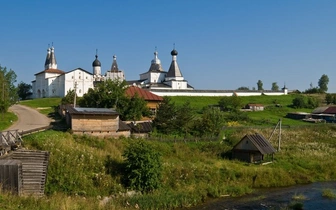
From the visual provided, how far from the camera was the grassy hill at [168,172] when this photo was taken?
17.7 meters

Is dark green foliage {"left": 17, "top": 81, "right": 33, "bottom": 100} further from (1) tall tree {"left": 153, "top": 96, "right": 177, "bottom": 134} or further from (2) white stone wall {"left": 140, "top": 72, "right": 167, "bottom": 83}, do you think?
(1) tall tree {"left": 153, "top": 96, "right": 177, "bottom": 134}

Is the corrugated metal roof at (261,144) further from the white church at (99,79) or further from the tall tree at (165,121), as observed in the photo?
the white church at (99,79)

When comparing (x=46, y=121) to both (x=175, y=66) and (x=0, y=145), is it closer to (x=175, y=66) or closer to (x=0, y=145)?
(x=0, y=145)

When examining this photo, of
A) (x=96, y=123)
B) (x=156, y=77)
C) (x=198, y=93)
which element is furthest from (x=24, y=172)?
(x=156, y=77)

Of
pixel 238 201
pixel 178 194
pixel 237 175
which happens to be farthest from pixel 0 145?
pixel 237 175

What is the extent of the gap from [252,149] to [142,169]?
421 inches

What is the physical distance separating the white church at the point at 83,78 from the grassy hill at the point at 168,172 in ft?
95.1

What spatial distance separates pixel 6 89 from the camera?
33.7m

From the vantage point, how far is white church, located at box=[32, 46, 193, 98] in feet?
201

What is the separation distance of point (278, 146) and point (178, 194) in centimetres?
1503

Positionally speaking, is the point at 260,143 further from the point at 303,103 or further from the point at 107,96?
the point at 303,103

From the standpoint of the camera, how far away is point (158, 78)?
3157 inches

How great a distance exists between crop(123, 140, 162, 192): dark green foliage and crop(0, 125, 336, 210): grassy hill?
543mm

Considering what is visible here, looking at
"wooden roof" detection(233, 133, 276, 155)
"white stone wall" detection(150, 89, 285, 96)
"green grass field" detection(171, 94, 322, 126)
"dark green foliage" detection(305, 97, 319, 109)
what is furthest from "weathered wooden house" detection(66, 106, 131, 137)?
"dark green foliage" detection(305, 97, 319, 109)
